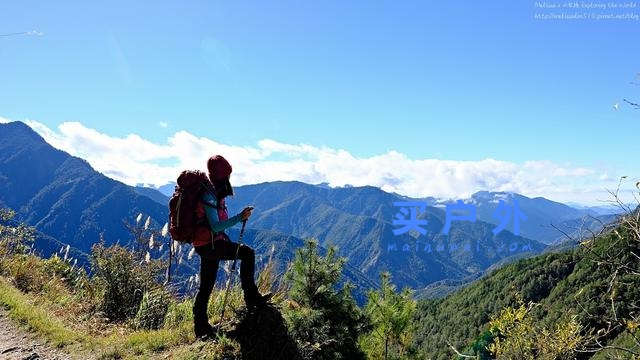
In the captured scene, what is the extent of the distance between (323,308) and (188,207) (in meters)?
2.79

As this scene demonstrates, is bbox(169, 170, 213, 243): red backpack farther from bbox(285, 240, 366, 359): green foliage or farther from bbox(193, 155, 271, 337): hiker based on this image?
bbox(285, 240, 366, 359): green foliage

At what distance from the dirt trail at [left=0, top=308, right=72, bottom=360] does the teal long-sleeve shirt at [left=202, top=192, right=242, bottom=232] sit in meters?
3.13

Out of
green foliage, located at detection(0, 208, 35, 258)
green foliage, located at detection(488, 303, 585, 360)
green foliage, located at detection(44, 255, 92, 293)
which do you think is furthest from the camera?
green foliage, located at detection(0, 208, 35, 258)

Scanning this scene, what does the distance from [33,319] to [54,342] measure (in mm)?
1318

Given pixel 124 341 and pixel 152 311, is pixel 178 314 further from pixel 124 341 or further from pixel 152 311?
pixel 124 341

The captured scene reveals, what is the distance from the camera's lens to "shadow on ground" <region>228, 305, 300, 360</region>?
6.60 metres

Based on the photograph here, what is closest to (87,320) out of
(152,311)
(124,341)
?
(152,311)

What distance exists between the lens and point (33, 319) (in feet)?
28.7

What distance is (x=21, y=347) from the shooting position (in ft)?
25.4

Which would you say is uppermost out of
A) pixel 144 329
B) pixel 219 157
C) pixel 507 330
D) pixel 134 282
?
pixel 219 157

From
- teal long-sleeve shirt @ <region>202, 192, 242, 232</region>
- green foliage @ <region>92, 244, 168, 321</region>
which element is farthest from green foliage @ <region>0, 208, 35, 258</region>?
teal long-sleeve shirt @ <region>202, 192, 242, 232</region>

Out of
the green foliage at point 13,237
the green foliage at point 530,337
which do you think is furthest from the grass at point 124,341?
the green foliage at point 13,237

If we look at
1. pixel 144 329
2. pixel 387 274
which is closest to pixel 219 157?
pixel 144 329

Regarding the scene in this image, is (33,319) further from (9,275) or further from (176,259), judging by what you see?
(9,275)
